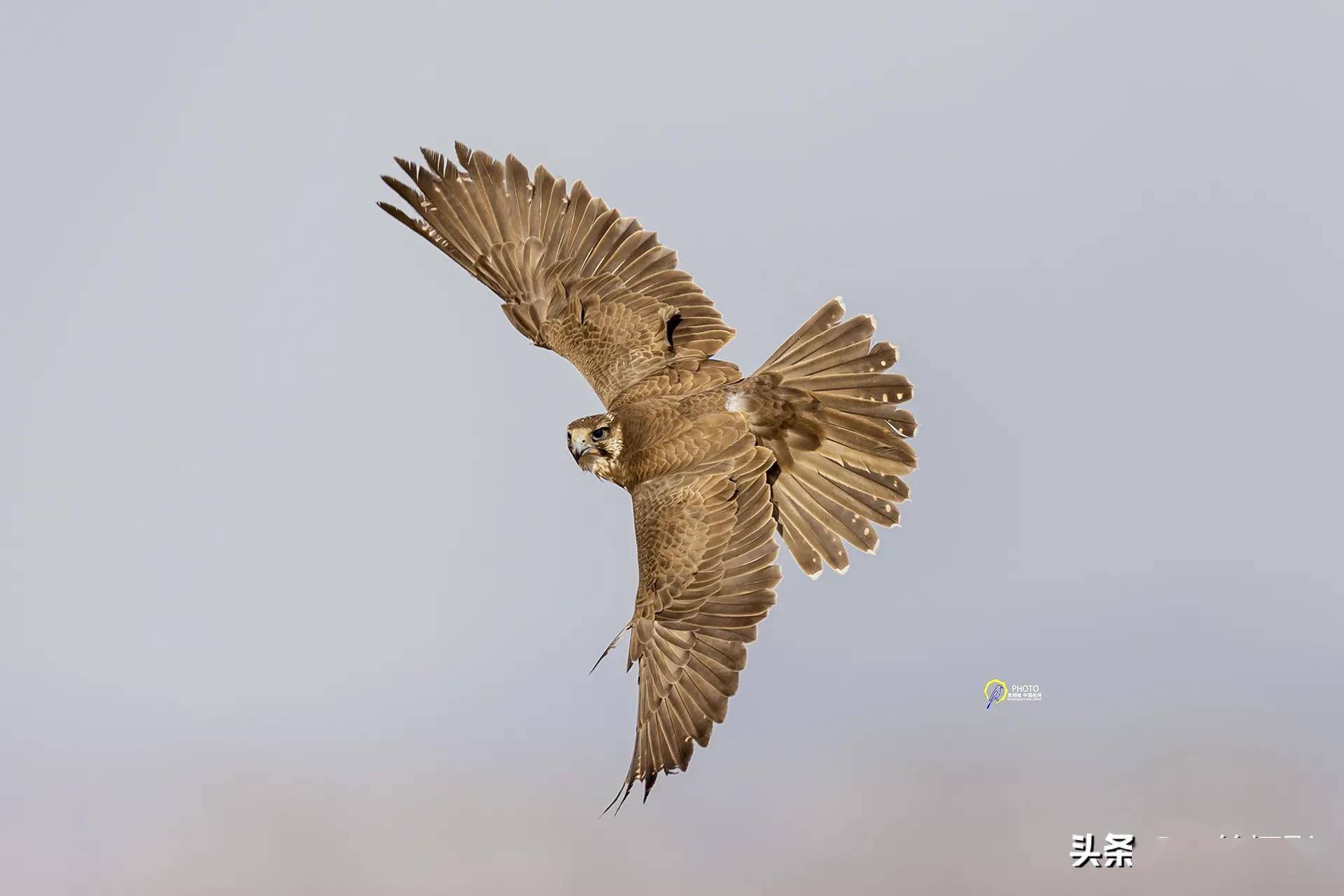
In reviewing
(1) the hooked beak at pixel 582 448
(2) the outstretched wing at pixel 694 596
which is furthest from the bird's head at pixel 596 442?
(2) the outstretched wing at pixel 694 596

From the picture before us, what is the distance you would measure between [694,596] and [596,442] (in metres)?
1.75

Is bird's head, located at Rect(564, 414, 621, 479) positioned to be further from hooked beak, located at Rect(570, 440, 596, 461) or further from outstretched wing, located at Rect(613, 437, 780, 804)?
outstretched wing, located at Rect(613, 437, 780, 804)

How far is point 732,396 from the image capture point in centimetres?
1277

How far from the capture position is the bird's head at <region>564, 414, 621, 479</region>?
12.6m

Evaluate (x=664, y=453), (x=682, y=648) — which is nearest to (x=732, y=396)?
(x=664, y=453)

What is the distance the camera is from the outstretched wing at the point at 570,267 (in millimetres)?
13641

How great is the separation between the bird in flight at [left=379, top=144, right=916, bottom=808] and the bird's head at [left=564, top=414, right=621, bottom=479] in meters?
0.02

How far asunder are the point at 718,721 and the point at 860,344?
3.56 meters

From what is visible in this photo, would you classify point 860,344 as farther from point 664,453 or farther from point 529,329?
point 529,329

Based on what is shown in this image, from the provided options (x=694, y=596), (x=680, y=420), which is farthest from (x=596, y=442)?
(x=694, y=596)

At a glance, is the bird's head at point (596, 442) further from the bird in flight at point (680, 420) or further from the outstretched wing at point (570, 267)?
the outstretched wing at point (570, 267)

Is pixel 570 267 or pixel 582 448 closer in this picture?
pixel 582 448

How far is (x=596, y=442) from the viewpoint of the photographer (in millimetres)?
12625

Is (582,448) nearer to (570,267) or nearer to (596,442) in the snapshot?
(596,442)
